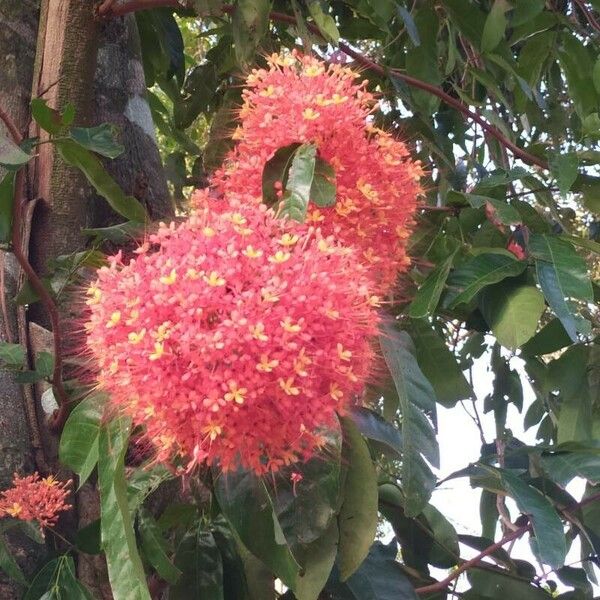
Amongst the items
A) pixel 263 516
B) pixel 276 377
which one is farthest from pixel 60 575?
pixel 276 377

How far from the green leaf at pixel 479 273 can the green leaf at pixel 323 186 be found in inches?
13.6

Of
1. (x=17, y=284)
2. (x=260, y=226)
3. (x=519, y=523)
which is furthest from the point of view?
(x=519, y=523)

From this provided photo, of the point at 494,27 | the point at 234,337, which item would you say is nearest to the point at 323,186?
the point at 234,337

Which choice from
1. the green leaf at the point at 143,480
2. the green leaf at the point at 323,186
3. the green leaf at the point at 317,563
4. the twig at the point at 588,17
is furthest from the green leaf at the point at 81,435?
the twig at the point at 588,17

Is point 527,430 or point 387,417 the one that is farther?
point 527,430

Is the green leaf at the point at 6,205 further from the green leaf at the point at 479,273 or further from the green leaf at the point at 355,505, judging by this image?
the green leaf at the point at 479,273

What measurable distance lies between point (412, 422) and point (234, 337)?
1.41 ft

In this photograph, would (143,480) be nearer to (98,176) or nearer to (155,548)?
(155,548)

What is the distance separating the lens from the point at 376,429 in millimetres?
1446

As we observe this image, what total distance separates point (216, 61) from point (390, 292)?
116 cm

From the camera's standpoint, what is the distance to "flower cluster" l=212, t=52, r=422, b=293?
1.30 m

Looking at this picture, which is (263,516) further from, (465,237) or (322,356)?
(465,237)

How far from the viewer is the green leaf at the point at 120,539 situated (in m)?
1.10

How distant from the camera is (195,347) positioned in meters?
0.99
